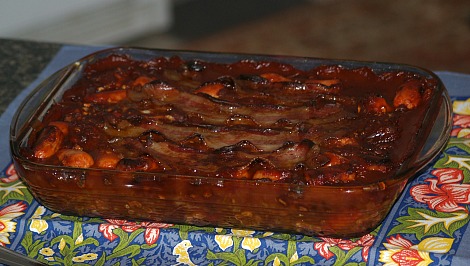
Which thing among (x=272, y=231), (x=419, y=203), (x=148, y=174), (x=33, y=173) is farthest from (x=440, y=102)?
(x=33, y=173)

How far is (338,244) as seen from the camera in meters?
1.16

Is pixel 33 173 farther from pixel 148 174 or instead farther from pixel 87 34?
pixel 87 34

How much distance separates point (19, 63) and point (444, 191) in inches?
40.8

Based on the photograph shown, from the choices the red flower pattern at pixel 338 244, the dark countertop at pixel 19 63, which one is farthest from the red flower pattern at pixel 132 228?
the dark countertop at pixel 19 63

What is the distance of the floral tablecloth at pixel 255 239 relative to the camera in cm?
114

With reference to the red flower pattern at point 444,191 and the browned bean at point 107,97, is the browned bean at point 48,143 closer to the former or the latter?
the browned bean at point 107,97

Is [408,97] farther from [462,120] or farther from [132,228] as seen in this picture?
[132,228]

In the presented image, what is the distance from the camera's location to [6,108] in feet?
5.39

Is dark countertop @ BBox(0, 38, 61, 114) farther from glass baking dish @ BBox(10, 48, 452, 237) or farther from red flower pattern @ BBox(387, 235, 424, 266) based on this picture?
red flower pattern @ BBox(387, 235, 424, 266)

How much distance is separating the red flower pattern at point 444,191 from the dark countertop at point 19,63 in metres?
0.89

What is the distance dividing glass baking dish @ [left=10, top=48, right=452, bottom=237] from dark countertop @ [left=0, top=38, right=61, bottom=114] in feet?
1.43

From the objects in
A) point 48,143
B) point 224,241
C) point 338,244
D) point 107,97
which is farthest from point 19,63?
point 338,244

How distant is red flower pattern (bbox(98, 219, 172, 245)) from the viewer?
1.22m

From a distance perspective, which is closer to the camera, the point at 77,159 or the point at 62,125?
the point at 77,159
